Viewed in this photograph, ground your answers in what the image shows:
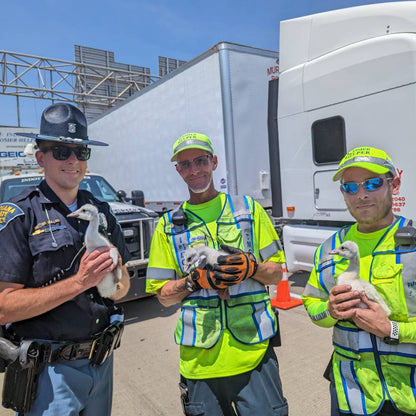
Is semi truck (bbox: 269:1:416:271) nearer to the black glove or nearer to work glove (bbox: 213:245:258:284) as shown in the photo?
work glove (bbox: 213:245:258:284)

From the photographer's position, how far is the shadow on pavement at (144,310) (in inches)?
211

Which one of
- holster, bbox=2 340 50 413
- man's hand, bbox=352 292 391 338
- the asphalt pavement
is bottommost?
the asphalt pavement

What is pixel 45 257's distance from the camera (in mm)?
1760

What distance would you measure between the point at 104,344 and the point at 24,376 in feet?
1.25

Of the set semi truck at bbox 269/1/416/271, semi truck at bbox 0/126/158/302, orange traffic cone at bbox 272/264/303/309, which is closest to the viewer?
semi truck at bbox 269/1/416/271

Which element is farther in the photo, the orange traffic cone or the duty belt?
the orange traffic cone

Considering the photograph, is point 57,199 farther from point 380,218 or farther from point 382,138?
point 382,138

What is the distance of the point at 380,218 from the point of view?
5.53ft

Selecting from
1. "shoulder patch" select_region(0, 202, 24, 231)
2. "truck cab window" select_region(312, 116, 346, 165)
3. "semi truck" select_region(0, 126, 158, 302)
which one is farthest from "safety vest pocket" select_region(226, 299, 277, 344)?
"truck cab window" select_region(312, 116, 346, 165)

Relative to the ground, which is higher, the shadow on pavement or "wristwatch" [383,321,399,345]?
"wristwatch" [383,321,399,345]

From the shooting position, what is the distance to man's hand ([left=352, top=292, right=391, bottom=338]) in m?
1.51

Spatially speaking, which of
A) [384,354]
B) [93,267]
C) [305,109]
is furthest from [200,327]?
[305,109]

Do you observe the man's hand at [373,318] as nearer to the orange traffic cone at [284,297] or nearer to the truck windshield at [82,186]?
the orange traffic cone at [284,297]

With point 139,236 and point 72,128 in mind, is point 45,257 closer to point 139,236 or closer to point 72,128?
point 72,128
